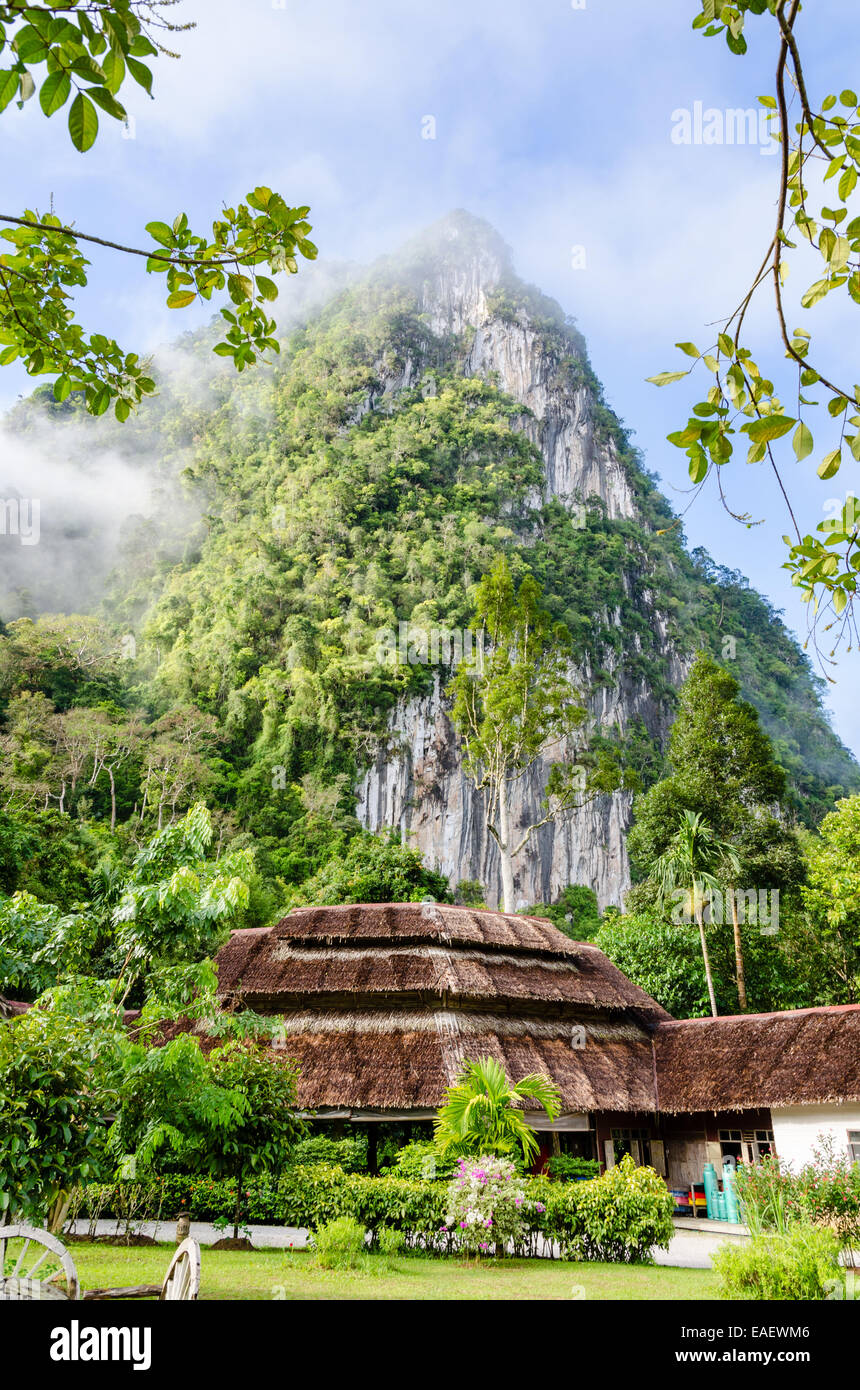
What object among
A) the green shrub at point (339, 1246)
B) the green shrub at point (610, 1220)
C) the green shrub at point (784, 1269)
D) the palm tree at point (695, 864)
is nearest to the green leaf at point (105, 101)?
the green shrub at point (784, 1269)

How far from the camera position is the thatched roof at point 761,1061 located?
41.1 ft

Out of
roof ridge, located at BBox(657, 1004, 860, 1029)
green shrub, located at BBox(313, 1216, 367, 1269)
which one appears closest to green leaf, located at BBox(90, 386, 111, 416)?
green shrub, located at BBox(313, 1216, 367, 1269)

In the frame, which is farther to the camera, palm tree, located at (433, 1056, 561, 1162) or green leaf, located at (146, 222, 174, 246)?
palm tree, located at (433, 1056, 561, 1162)

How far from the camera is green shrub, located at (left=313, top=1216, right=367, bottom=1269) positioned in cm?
760

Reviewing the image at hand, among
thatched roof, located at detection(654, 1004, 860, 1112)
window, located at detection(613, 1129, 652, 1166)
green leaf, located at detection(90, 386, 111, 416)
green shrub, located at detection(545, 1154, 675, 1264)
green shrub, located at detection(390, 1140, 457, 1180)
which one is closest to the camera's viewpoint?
green leaf, located at detection(90, 386, 111, 416)

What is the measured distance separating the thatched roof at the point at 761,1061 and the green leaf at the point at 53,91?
13.9 meters

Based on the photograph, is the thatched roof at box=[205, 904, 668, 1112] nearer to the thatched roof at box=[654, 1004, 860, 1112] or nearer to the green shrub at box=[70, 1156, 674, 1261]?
the thatched roof at box=[654, 1004, 860, 1112]

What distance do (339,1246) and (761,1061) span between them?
28.6ft

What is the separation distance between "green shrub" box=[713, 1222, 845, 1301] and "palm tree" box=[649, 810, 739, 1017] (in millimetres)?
14877

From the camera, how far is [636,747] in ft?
147

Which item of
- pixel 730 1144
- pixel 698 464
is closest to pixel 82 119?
pixel 698 464

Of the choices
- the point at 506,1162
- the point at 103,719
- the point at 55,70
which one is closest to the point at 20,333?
the point at 55,70

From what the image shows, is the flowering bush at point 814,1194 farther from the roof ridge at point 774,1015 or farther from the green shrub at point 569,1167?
the roof ridge at point 774,1015
